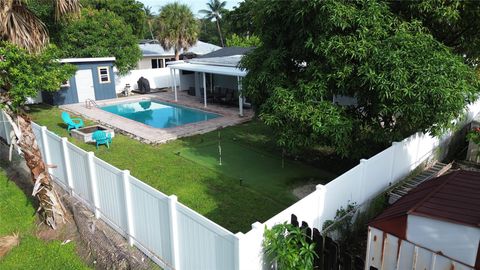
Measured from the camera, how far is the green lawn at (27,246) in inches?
283

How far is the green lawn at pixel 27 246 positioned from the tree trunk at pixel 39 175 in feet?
2.05

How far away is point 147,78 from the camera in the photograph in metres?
28.5

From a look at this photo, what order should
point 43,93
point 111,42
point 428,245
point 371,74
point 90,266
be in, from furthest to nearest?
point 111,42
point 43,93
point 371,74
point 90,266
point 428,245

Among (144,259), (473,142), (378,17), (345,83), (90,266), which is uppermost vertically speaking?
(378,17)

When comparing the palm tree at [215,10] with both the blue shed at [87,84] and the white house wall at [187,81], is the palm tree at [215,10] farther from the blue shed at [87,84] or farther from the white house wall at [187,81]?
the blue shed at [87,84]

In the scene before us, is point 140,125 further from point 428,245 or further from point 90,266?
point 428,245

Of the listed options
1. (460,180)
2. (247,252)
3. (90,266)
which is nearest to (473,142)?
(460,180)

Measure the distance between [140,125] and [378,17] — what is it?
12.0 meters

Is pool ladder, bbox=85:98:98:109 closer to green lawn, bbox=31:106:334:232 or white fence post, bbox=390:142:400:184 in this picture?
green lawn, bbox=31:106:334:232

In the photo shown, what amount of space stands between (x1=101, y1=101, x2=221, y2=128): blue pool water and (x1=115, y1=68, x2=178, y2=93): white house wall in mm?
3452

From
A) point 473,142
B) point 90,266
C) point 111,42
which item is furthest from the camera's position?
point 111,42

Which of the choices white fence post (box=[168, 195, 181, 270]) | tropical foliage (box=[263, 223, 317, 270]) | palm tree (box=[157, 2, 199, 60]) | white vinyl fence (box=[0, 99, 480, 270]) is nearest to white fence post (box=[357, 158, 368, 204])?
white vinyl fence (box=[0, 99, 480, 270])

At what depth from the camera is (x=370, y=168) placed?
24.0 ft

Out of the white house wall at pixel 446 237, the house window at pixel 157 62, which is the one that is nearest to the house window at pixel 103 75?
the house window at pixel 157 62
